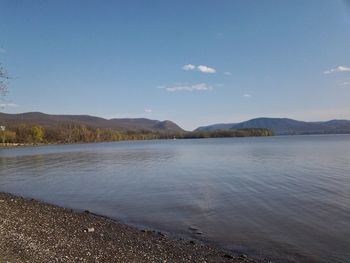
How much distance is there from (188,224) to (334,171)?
1139 inches

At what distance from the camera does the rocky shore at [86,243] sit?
13367mm

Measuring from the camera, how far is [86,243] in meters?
15.2

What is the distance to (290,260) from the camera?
15062 millimetres

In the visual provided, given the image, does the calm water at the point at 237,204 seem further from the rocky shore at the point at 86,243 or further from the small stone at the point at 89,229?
the small stone at the point at 89,229

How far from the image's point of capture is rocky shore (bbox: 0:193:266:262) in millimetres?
13367

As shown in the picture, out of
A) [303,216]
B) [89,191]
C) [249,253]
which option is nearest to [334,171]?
[303,216]

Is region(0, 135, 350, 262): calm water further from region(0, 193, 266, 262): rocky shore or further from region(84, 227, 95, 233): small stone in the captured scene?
region(84, 227, 95, 233): small stone

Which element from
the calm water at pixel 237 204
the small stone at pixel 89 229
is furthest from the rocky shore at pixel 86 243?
the calm water at pixel 237 204

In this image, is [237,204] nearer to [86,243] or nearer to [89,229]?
[89,229]

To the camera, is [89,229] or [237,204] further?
[237,204]

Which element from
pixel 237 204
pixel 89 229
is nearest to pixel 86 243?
pixel 89 229

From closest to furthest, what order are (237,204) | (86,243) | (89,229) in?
1. (86,243)
2. (89,229)
3. (237,204)

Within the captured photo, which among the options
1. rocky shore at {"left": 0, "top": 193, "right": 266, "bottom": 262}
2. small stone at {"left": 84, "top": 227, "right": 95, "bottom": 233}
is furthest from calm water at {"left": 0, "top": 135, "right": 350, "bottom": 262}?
small stone at {"left": 84, "top": 227, "right": 95, "bottom": 233}

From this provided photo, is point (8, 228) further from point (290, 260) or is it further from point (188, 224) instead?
point (290, 260)
